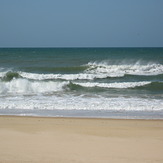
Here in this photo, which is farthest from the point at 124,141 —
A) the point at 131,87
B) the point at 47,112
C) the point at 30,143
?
the point at 131,87

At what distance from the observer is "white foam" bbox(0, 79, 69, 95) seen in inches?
656

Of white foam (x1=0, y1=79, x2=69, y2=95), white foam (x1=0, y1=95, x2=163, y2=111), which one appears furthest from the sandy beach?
white foam (x1=0, y1=79, x2=69, y2=95)

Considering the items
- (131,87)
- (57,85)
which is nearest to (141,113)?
(131,87)

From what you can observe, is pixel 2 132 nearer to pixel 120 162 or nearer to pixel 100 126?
pixel 100 126

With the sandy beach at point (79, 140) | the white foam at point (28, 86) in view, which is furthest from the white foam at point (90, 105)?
the white foam at point (28, 86)

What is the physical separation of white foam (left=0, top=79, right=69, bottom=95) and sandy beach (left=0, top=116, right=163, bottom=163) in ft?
24.6

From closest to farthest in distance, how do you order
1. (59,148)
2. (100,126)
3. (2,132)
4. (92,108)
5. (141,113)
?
(59,148)
(2,132)
(100,126)
(141,113)
(92,108)

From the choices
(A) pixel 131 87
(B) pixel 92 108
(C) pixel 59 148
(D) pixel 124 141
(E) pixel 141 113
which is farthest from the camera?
(A) pixel 131 87

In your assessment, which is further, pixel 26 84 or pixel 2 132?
pixel 26 84

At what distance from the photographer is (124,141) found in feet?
22.0

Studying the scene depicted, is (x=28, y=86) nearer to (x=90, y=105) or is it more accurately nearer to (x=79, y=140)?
(x=90, y=105)

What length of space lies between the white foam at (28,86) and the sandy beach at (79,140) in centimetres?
749

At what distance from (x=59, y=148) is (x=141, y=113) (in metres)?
4.68

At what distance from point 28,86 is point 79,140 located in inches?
429
